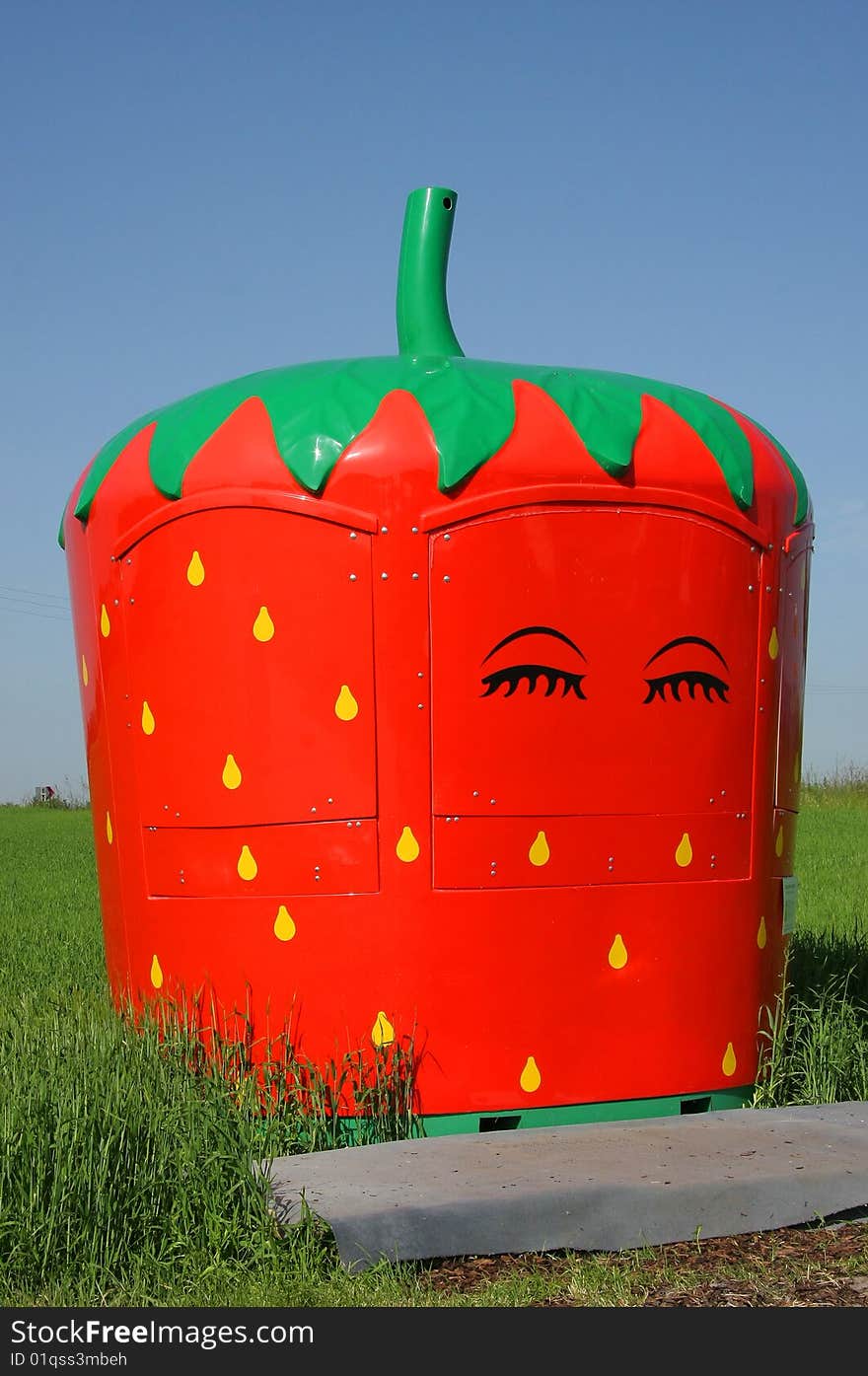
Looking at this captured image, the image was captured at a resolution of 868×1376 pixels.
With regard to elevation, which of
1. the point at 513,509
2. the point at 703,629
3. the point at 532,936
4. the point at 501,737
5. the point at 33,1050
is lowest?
the point at 33,1050

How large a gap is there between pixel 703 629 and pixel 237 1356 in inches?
101

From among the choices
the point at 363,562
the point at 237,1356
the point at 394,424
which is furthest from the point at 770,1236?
the point at 394,424

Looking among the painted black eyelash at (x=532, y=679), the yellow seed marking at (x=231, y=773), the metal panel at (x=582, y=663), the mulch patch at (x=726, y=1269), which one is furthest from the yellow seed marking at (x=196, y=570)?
the mulch patch at (x=726, y=1269)

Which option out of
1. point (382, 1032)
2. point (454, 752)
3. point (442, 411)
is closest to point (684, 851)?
point (454, 752)

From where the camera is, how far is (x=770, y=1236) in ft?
12.4

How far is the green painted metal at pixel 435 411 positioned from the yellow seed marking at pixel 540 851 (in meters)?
1.09

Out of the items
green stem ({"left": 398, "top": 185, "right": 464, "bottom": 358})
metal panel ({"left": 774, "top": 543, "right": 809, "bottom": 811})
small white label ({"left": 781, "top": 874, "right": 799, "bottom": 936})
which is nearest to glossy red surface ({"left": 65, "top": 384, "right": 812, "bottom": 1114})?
metal panel ({"left": 774, "top": 543, "right": 809, "bottom": 811})

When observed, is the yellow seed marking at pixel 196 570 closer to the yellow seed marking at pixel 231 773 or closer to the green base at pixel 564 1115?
the yellow seed marking at pixel 231 773

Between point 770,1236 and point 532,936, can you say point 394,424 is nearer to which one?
point 532,936

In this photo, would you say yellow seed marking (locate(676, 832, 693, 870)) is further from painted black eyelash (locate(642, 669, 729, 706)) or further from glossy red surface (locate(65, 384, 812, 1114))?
painted black eyelash (locate(642, 669, 729, 706))

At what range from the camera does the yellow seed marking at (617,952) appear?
441 cm

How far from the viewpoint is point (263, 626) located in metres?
Answer: 4.36

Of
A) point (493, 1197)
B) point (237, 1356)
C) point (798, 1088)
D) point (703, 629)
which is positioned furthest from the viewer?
point (798, 1088)

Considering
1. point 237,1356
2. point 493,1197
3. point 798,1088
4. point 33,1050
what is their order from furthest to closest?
point 798,1088, point 33,1050, point 493,1197, point 237,1356
